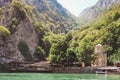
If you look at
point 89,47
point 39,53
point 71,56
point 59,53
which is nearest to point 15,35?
point 39,53

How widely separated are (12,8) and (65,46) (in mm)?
43323

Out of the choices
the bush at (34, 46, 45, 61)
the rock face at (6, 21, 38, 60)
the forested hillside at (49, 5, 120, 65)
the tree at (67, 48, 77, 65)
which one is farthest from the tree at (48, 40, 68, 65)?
the bush at (34, 46, 45, 61)

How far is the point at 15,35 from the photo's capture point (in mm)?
138875

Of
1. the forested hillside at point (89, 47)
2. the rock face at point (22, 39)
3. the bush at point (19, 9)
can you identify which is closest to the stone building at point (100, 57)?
the forested hillside at point (89, 47)

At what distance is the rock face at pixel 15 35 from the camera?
13370cm

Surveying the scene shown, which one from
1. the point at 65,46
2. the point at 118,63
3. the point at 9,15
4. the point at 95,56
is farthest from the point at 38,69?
the point at 9,15

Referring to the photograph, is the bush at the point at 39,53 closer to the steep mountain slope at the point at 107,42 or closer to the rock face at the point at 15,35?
the rock face at the point at 15,35

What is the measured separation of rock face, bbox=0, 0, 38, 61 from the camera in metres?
134

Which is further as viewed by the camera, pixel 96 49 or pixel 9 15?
pixel 9 15

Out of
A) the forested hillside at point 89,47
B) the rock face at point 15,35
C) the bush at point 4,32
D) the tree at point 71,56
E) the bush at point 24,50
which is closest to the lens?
the forested hillside at point 89,47

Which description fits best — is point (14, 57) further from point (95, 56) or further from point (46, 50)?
point (95, 56)

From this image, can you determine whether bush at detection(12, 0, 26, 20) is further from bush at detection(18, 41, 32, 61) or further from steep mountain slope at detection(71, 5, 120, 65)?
steep mountain slope at detection(71, 5, 120, 65)

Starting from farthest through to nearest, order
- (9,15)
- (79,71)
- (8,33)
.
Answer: (9,15)
(8,33)
(79,71)

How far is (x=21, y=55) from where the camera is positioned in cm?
13650
